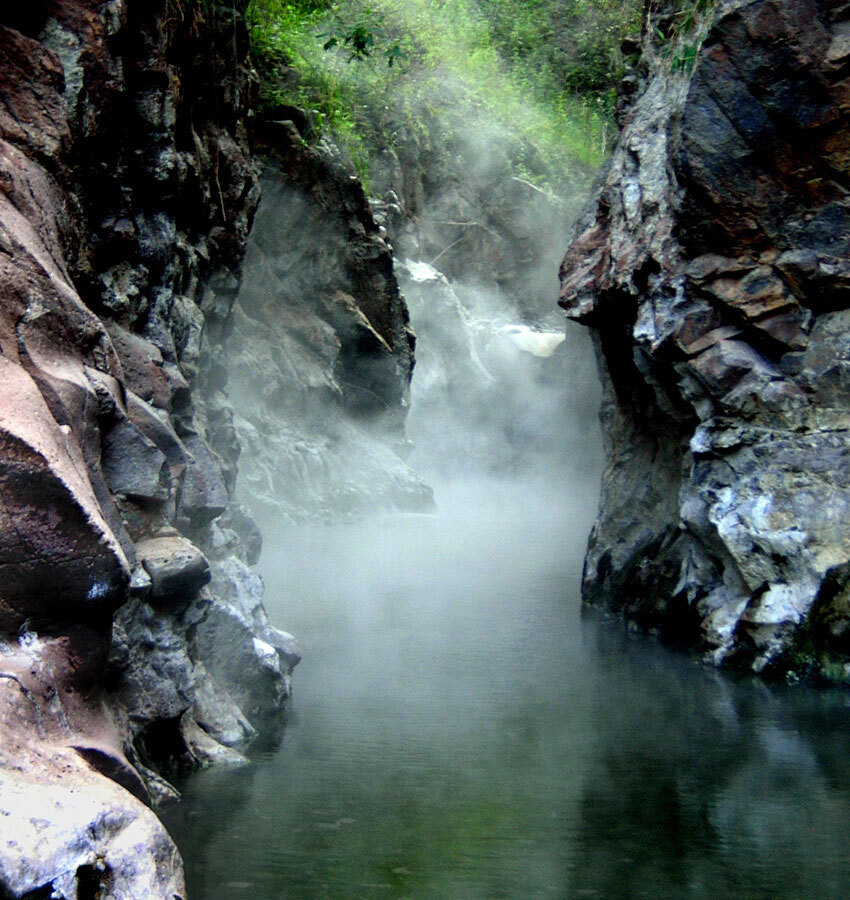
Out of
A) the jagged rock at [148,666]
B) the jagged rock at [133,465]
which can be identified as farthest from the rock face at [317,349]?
the jagged rock at [133,465]

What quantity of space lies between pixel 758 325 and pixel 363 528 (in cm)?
1161

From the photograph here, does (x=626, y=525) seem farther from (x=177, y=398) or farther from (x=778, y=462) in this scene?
(x=177, y=398)

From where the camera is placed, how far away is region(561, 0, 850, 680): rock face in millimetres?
11172

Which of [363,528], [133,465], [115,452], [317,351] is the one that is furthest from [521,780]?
[317,351]

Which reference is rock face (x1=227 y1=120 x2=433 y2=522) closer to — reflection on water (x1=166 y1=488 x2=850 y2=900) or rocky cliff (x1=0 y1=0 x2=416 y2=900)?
rocky cliff (x1=0 y1=0 x2=416 y2=900)

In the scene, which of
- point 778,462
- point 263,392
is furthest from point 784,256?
point 263,392

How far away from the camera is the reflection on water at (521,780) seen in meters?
5.98

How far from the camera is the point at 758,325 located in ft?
39.1

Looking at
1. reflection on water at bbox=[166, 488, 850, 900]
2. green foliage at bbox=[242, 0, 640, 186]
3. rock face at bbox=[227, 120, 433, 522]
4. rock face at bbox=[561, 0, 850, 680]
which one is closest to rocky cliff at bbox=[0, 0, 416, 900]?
reflection on water at bbox=[166, 488, 850, 900]

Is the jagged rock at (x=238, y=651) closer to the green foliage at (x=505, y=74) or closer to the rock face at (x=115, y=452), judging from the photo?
the rock face at (x=115, y=452)

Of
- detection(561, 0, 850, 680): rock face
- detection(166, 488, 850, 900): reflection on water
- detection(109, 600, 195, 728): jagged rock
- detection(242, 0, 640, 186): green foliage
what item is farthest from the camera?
detection(242, 0, 640, 186): green foliage

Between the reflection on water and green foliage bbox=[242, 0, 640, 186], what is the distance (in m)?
20.6

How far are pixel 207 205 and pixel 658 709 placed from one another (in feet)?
25.8

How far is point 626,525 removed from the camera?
15430mm
